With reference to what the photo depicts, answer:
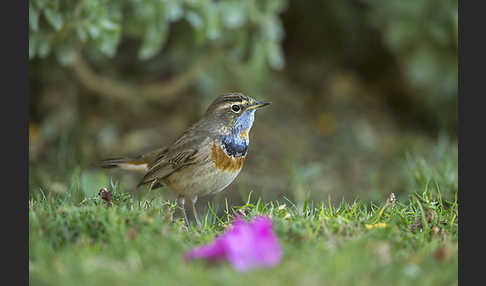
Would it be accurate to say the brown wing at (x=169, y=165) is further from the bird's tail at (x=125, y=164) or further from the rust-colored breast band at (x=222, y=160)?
the bird's tail at (x=125, y=164)

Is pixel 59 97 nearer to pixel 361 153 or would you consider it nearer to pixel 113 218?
pixel 361 153

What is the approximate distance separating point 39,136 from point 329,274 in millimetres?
5909

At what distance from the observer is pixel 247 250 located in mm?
3035

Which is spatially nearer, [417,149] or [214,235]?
[214,235]

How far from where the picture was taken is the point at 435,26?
314 inches

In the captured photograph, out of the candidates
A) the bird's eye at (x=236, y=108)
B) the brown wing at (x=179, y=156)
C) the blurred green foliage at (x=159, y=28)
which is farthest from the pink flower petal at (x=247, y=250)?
the blurred green foliage at (x=159, y=28)

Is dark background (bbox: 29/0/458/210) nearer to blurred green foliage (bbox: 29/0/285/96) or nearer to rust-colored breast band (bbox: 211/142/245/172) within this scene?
blurred green foliage (bbox: 29/0/285/96)

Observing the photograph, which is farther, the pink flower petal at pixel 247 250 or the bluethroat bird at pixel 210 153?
the bluethroat bird at pixel 210 153

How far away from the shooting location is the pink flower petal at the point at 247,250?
2999 millimetres

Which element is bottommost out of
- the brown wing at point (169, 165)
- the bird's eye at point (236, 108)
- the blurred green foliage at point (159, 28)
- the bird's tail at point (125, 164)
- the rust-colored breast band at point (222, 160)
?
the bird's tail at point (125, 164)

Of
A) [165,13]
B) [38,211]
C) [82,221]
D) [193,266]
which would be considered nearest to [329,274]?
[193,266]

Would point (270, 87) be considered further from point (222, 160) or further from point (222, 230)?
point (222, 230)

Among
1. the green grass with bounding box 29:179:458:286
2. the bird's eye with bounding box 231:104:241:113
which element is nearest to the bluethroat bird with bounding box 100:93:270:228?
the bird's eye with bounding box 231:104:241:113

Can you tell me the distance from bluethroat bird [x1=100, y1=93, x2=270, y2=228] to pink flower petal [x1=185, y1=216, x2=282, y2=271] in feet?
6.36
